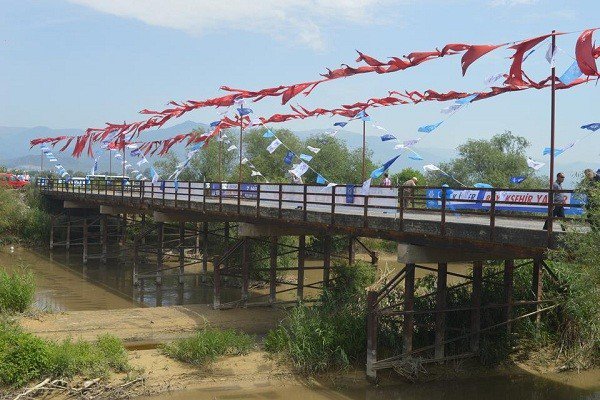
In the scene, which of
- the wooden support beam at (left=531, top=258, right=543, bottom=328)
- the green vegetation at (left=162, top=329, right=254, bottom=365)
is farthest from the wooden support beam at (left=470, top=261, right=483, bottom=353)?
the green vegetation at (left=162, top=329, right=254, bottom=365)

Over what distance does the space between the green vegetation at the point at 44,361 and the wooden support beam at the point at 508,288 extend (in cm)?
805

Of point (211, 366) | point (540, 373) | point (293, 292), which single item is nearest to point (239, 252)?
point (293, 292)

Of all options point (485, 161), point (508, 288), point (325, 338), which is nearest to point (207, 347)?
point (325, 338)

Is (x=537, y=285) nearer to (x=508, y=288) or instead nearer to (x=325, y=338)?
(x=508, y=288)

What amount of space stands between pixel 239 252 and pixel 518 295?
12.5 m

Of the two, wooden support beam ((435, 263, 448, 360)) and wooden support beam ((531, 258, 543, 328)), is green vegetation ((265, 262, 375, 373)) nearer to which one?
wooden support beam ((435, 263, 448, 360))

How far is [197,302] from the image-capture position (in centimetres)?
2422

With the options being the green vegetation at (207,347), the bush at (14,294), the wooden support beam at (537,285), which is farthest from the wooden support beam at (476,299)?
the bush at (14,294)

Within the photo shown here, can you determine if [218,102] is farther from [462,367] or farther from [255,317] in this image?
[462,367]

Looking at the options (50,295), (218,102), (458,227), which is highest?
(218,102)

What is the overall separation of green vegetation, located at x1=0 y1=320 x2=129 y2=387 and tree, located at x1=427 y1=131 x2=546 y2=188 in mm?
37757

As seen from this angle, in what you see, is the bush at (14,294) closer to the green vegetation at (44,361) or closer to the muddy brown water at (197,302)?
the muddy brown water at (197,302)

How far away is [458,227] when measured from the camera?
12.2 m

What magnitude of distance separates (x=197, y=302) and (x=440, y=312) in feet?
40.5
